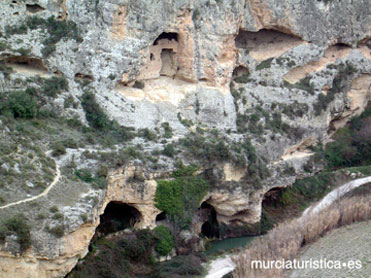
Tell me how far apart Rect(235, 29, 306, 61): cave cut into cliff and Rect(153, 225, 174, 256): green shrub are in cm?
1292

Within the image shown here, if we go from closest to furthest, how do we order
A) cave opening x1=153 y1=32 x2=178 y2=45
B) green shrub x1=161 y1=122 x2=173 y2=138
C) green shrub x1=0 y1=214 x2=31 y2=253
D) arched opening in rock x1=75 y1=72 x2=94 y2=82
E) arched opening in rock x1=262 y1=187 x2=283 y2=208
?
1. green shrub x1=0 y1=214 x2=31 y2=253
2. arched opening in rock x1=75 y1=72 x2=94 y2=82
3. green shrub x1=161 y1=122 x2=173 y2=138
4. cave opening x1=153 y1=32 x2=178 y2=45
5. arched opening in rock x1=262 y1=187 x2=283 y2=208

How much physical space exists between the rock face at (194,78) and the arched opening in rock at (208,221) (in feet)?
1.45

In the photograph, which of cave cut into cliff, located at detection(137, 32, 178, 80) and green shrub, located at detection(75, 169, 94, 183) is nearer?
green shrub, located at detection(75, 169, 94, 183)

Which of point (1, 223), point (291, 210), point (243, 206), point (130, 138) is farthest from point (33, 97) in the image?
point (291, 210)

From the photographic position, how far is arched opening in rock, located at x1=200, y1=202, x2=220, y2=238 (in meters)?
29.1

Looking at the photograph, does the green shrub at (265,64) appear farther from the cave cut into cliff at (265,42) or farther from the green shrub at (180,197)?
the green shrub at (180,197)

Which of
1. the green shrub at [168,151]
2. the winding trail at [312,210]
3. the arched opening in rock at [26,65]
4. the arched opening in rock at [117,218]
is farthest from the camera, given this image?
the green shrub at [168,151]

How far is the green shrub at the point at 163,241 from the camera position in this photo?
25.3 meters

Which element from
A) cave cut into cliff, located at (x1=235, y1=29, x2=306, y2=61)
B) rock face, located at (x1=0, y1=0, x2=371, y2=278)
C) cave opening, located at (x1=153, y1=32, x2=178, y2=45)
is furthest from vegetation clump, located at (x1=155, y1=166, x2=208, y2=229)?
cave cut into cliff, located at (x1=235, y1=29, x2=306, y2=61)

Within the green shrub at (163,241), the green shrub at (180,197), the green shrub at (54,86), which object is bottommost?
the green shrub at (163,241)

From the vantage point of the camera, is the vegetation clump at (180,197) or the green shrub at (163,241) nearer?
the green shrub at (163,241)

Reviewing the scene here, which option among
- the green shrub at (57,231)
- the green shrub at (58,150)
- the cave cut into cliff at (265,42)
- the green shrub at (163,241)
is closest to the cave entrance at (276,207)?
the green shrub at (163,241)

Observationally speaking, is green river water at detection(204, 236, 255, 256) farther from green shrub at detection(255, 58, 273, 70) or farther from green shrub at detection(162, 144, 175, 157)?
green shrub at detection(255, 58, 273, 70)

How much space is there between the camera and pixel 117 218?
2591 centimetres
